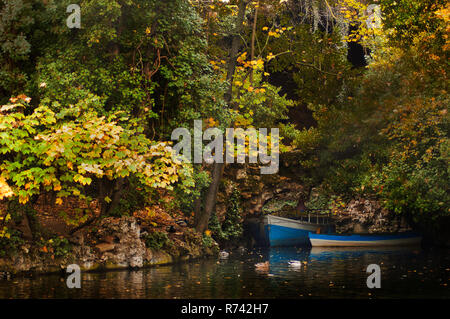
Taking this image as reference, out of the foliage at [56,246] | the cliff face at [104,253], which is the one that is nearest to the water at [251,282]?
the cliff face at [104,253]

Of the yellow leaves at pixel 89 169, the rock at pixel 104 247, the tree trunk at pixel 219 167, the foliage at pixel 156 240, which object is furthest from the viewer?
the tree trunk at pixel 219 167

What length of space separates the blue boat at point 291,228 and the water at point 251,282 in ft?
33.9

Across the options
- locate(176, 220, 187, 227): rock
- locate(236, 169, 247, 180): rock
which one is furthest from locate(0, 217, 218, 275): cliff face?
locate(236, 169, 247, 180): rock

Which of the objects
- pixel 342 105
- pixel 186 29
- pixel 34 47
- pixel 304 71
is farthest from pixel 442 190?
pixel 34 47

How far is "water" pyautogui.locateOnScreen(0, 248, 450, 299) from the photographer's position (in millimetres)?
14203

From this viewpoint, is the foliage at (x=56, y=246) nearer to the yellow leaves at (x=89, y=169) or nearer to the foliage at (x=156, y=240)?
the foliage at (x=156, y=240)

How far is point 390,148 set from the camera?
95.4ft

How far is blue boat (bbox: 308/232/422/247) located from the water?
28.1ft

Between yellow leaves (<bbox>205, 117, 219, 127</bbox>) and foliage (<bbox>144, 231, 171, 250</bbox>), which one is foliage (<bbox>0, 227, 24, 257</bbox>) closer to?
foliage (<bbox>144, 231, 171, 250</bbox>)

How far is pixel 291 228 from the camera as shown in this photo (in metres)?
35.2

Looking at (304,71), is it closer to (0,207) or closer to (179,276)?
(179,276)

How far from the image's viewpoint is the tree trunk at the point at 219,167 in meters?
24.4
